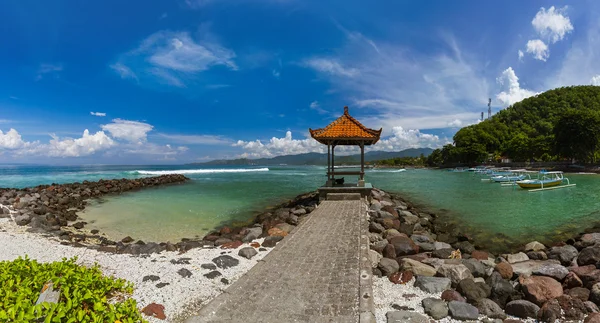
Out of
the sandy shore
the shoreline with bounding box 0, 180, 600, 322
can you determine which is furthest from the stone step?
the sandy shore

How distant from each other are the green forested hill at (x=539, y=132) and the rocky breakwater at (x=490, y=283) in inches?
2051

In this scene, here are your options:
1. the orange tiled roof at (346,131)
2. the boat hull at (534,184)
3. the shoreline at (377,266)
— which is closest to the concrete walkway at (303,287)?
the shoreline at (377,266)

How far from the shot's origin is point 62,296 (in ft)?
12.1

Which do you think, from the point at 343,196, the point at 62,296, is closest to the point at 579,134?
the point at 343,196

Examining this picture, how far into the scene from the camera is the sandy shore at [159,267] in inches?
171

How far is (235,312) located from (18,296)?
8.09 ft

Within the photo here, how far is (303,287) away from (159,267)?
9.77 ft

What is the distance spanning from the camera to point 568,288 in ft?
16.0

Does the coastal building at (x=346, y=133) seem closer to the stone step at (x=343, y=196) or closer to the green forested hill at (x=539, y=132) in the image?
the stone step at (x=343, y=196)

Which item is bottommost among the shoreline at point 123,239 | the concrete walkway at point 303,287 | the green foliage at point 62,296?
the shoreline at point 123,239

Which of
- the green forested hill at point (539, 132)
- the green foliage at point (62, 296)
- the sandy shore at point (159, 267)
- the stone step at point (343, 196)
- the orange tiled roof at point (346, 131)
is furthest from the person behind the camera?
the green forested hill at point (539, 132)

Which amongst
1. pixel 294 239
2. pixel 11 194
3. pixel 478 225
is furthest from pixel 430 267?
pixel 11 194

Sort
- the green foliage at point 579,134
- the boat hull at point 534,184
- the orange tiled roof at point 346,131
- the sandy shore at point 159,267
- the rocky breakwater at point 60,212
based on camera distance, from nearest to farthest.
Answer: the sandy shore at point 159,267 < the rocky breakwater at point 60,212 < the orange tiled roof at point 346,131 < the boat hull at point 534,184 < the green foliage at point 579,134

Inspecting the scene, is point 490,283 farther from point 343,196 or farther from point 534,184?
point 534,184
